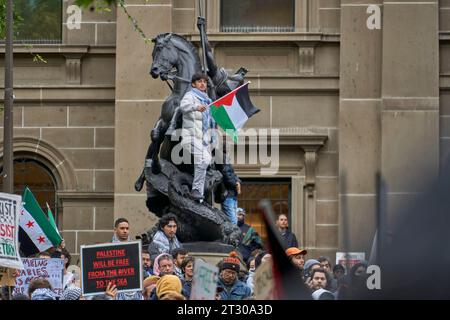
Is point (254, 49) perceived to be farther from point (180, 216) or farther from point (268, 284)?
point (268, 284)

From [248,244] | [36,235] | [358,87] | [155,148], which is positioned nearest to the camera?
[36,235]

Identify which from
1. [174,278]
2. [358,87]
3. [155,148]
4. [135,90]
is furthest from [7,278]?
[358,87]

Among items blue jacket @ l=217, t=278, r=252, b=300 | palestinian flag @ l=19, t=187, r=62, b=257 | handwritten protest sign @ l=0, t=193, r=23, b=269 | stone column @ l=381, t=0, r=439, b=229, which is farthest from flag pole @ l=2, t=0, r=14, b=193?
stone column @ l=381, t=0, r=439, b=229

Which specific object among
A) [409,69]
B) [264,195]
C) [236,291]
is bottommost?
[236,291]

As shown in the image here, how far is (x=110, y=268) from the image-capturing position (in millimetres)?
11180

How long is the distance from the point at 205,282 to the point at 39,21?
20116mm

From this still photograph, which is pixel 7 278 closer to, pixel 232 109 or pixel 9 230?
pixel 9 230

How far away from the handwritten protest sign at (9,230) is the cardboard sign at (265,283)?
18.8 ft

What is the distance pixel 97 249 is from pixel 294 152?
48.9ft

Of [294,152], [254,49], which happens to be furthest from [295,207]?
[254,49]

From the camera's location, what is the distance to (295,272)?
4605 mm

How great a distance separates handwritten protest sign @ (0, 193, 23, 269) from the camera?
1161cm

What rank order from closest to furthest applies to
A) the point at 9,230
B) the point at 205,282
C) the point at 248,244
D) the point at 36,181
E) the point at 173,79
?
1. the point at 205,282
2. the point at 9,230
3. the point at 248,244
4. the point at 173,79
5. the point at 36,181

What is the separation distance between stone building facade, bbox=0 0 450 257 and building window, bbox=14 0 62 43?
26cm
